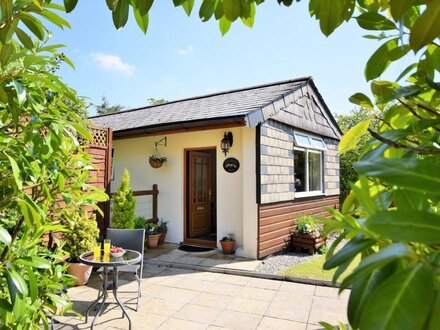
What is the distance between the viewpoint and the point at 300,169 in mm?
8133

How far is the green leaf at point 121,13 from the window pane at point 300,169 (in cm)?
729

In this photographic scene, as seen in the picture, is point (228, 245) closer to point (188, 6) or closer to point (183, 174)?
point (183, 174)

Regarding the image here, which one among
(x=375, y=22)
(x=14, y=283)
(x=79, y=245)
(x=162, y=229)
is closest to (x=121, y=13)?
(x=375, y=22)

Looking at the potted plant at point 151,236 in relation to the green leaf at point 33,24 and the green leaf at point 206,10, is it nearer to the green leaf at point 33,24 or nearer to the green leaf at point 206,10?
the green leaf at point 33,24

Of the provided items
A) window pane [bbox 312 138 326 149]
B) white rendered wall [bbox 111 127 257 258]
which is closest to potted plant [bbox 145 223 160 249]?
white rendered wall [bbox 111 127 257 258]

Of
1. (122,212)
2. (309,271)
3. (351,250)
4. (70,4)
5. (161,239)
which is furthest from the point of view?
(161,239)

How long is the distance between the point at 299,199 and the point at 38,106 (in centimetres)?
730

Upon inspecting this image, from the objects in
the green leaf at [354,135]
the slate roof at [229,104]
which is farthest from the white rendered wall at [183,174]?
the green leaf at [354,135]

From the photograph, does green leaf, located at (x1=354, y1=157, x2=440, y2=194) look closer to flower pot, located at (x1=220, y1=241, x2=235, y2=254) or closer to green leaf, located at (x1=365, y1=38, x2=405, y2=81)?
green leaf, located at (x1=365, y1=38, x2=405, y2=81)

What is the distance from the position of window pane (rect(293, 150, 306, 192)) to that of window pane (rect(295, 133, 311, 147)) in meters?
0.22

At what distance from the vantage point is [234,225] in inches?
274

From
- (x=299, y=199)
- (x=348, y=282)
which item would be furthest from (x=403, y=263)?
(x=299, y=199)

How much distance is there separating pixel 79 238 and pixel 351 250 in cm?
528

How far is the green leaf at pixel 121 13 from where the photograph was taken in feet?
2.89
